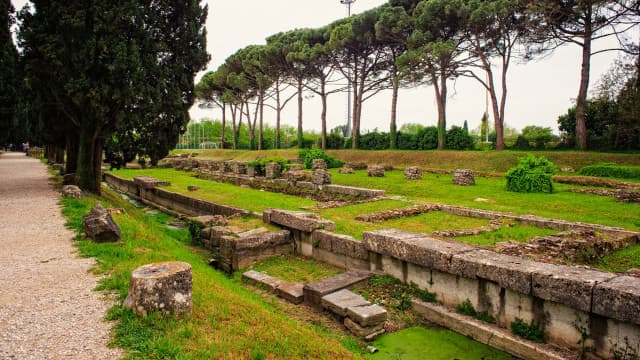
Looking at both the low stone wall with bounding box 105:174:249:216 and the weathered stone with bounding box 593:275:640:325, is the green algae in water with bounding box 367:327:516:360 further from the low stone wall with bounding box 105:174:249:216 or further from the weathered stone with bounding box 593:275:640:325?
the low stone wall with bounding box 105:174:249:216

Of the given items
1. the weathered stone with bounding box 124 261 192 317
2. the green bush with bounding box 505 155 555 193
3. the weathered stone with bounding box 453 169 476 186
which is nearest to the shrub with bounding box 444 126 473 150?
the weathered stone with bounding box 453 169 476 186

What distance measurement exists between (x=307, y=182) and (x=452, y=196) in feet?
18.2

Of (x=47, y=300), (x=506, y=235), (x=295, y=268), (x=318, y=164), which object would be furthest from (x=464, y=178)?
(x=47, y=300)

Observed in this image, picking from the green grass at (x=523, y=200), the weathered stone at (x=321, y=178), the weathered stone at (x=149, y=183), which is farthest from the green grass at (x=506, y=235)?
the weathered stone at (x=149, y=183)

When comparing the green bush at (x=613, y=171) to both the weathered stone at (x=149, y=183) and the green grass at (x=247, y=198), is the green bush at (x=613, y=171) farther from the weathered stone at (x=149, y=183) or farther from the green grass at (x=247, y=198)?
the weathered stone at (x=149, y=183)

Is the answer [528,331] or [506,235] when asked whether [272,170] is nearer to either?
[506,235]

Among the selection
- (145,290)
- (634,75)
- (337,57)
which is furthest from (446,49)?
(145,290)

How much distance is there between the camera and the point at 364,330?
4672mm

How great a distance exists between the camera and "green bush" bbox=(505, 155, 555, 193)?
12070mm

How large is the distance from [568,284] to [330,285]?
292 centimetres

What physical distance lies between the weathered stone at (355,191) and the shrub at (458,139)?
1553 centimetres

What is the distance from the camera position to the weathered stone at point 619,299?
3.59 meters

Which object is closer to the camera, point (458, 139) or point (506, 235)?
point (506, 235)

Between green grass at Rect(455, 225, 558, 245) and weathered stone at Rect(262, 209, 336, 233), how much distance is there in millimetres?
2423
